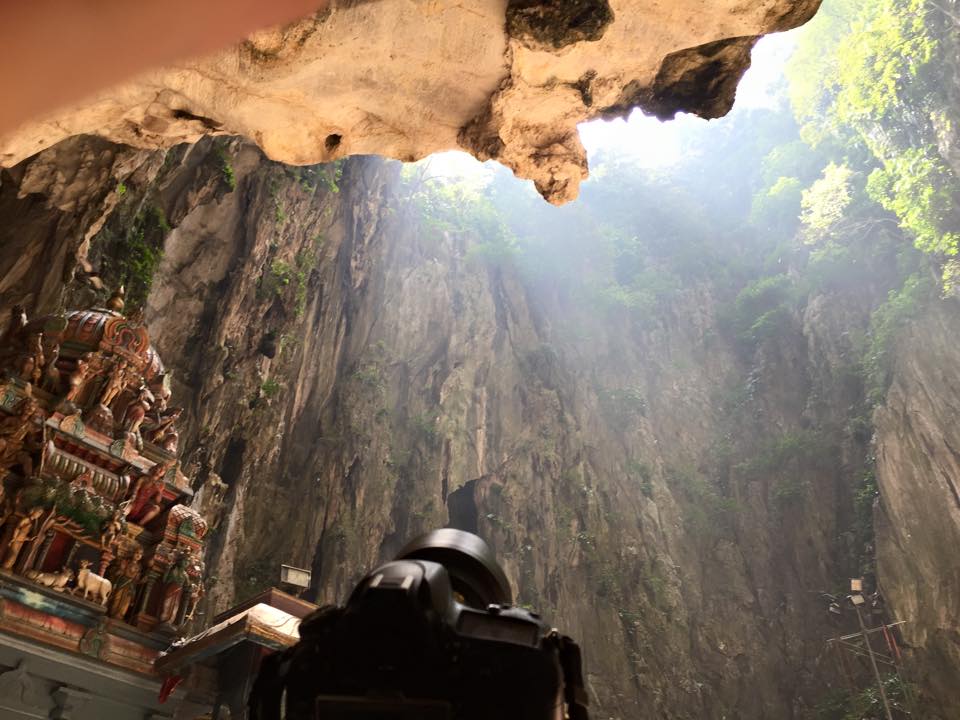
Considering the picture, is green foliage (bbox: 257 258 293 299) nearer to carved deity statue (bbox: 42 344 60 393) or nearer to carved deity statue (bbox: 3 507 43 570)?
carved deity statue (bbox: 42 344 60 393)

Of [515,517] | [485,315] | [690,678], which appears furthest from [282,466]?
[690,678]

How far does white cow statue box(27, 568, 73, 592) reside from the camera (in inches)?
264

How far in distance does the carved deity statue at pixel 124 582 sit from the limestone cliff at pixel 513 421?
12.9 ft

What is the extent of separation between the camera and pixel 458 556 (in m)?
1.85

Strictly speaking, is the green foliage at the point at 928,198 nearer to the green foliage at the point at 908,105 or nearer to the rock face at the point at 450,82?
the green foliage at the point at 908,105

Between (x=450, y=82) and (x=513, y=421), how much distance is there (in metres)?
19.1

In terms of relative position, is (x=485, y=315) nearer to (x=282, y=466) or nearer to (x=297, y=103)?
(x=282, y=466)

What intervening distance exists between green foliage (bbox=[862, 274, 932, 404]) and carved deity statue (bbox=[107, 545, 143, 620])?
20.4m

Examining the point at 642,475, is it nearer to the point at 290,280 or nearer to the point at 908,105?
the point at 290,280

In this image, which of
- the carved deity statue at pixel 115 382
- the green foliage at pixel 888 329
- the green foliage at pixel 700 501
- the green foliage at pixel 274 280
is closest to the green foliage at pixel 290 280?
the green foliage at pixel 274 280

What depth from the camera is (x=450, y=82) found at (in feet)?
14.4

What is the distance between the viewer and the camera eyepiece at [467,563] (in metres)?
1.85

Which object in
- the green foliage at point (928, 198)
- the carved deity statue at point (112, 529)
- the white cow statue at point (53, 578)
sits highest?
the green foliage at point (928, 198)

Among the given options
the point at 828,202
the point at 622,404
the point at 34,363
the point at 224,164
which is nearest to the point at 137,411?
the point at 34,363
